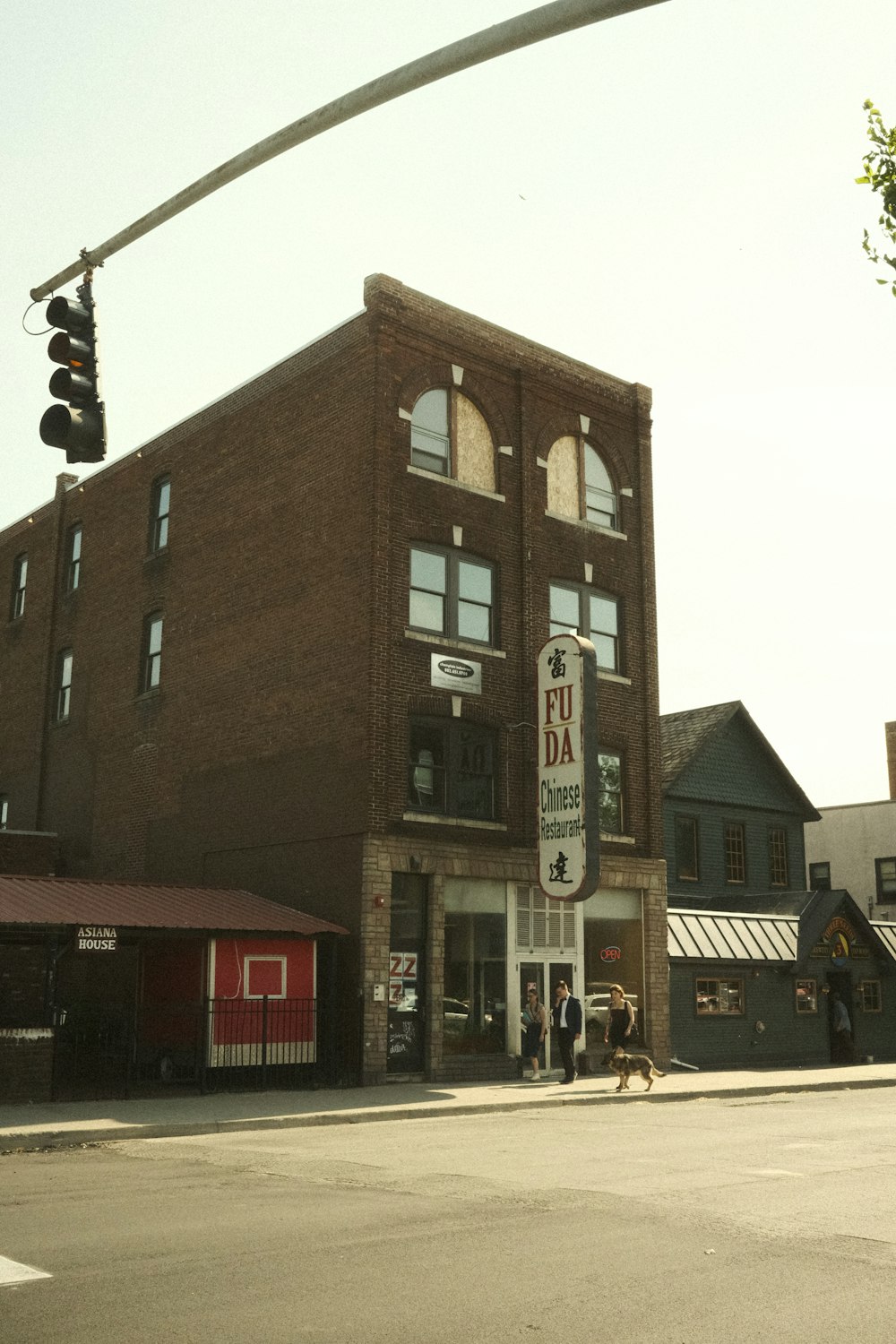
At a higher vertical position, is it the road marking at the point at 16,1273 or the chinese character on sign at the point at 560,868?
the chinese character on sign at the point at 560,868

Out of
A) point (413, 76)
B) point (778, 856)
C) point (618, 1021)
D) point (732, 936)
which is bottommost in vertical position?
point (618, 1021)

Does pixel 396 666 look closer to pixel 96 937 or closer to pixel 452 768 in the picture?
pixel 452 768

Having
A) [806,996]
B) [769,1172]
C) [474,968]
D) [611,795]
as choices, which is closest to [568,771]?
[611,795]

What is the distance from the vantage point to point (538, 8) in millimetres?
6473

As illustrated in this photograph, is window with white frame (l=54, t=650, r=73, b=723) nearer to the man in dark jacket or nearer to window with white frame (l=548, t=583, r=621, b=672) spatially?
window with white frame (l=548, t=583, r=621, b=672)

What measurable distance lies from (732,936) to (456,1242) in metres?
25.8

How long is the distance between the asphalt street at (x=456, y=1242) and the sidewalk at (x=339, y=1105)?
1601 millimetres

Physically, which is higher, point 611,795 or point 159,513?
point 159,513

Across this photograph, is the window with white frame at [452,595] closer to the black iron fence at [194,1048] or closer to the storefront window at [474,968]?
the storefront window at [474,968]

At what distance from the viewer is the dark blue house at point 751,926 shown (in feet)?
106

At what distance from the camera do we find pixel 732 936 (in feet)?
109

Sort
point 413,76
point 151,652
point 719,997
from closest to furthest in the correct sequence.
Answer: point 413,76 → point 719,997 → point 151,652

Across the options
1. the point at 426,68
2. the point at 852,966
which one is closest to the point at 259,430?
the point at 852,966

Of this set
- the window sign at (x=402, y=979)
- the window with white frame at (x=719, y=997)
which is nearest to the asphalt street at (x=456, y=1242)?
the window sign at (x=402, y=979)
